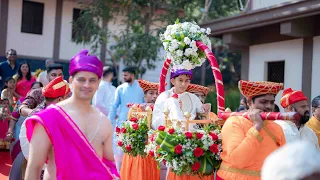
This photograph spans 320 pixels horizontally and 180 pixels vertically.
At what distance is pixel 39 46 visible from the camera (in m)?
20.3

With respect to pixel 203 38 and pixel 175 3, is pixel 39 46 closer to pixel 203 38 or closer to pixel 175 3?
pixel 175 3

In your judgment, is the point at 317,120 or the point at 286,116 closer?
the point at 286,116

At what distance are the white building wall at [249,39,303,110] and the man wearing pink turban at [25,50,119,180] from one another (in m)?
7.17

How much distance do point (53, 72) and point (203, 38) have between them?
2.06 meters

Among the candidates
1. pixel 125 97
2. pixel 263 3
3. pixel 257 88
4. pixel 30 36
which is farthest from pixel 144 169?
pixel 30 36

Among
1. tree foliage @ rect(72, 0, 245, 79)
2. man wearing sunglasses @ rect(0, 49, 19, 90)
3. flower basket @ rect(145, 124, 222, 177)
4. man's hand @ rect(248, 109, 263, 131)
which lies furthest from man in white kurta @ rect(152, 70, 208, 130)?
tree foliage @ rect(72, 0, 245, 79)

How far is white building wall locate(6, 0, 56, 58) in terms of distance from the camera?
19.5m

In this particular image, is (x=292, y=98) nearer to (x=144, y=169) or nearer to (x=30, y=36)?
(x=144, y=169)

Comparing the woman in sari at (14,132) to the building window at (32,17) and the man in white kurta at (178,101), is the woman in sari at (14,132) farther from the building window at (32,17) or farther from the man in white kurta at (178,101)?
the building window at (32,17)

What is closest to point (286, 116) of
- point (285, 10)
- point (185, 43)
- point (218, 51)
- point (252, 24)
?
point (185, 43)

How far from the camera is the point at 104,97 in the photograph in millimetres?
10391

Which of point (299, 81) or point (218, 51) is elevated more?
point (218, 51)

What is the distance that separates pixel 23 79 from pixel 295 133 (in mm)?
7637

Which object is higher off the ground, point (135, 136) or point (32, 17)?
point (32, 17)
